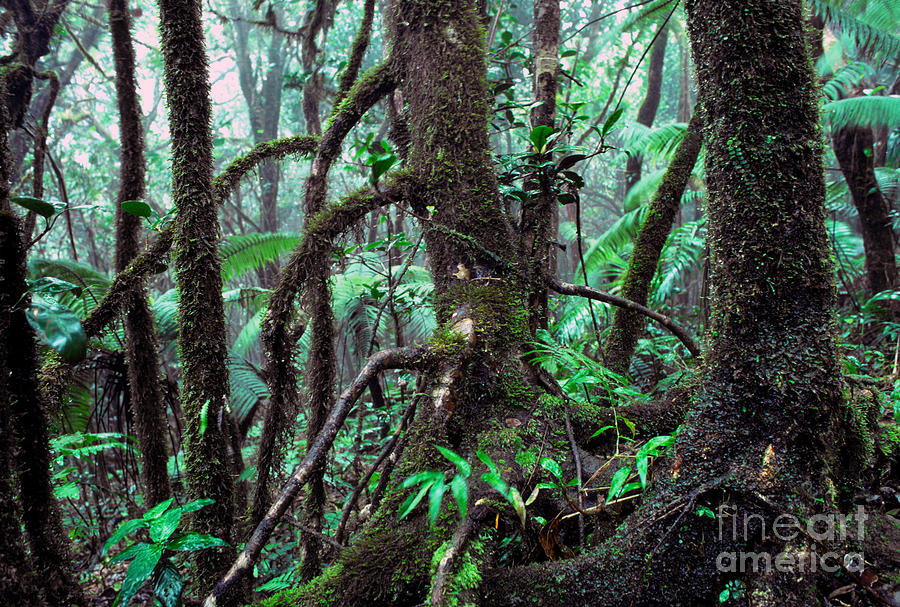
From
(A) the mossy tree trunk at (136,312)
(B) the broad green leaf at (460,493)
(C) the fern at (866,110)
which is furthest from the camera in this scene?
(C) the fern at (866,110)

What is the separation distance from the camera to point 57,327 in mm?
1343

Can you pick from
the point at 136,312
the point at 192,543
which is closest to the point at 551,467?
the point at 192,543

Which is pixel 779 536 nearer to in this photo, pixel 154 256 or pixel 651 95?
pixel 154 256

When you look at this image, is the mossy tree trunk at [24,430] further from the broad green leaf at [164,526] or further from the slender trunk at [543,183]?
the slender trunk at [543,183]

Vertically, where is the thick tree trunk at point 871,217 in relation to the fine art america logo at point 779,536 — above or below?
above

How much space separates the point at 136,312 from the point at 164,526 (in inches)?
65.4

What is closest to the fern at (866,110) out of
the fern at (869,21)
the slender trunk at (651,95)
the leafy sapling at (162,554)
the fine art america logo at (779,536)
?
the fern at (869,21)

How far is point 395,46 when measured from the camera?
2234mm

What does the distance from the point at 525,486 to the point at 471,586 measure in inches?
12.8

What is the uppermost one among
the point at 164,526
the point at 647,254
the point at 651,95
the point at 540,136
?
the point at 651,95

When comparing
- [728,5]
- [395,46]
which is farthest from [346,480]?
[728,5]

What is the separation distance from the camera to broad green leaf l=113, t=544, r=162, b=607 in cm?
118

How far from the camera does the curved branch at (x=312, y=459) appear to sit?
1.23 meters

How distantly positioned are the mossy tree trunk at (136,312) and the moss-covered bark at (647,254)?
8.89 feet
